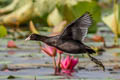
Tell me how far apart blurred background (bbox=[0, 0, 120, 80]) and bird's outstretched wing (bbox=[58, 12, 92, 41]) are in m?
0.29

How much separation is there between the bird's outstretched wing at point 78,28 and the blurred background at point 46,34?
29 centimetres

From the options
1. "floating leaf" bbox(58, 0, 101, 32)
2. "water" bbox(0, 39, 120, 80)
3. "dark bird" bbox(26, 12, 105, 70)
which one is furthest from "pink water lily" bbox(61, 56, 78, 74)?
"floating leaf" bbox(58, 0, 101, 32)

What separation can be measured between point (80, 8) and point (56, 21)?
1179 millimetres

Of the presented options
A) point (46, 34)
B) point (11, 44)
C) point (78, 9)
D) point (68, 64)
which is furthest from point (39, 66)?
point (46, 34)

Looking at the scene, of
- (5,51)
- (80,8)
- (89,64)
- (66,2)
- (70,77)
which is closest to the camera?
(70,77)

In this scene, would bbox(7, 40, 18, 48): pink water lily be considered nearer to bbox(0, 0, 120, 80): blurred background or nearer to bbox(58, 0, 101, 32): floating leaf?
bbox(0, 0, 120, 80): blurred background

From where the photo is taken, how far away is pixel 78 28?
3.21 metres

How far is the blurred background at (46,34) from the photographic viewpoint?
4336 millimetres

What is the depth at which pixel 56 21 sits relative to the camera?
7051 mm

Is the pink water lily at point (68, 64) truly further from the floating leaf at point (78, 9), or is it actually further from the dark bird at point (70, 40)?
the floating leaf at point (78, 9)

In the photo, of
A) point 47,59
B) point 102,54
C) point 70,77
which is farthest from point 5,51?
point 70,77

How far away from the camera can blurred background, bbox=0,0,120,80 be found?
434 centimetres

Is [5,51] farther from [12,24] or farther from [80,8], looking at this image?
[12,24]

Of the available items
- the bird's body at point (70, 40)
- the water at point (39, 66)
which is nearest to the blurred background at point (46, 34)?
the water at point (39, 66)
